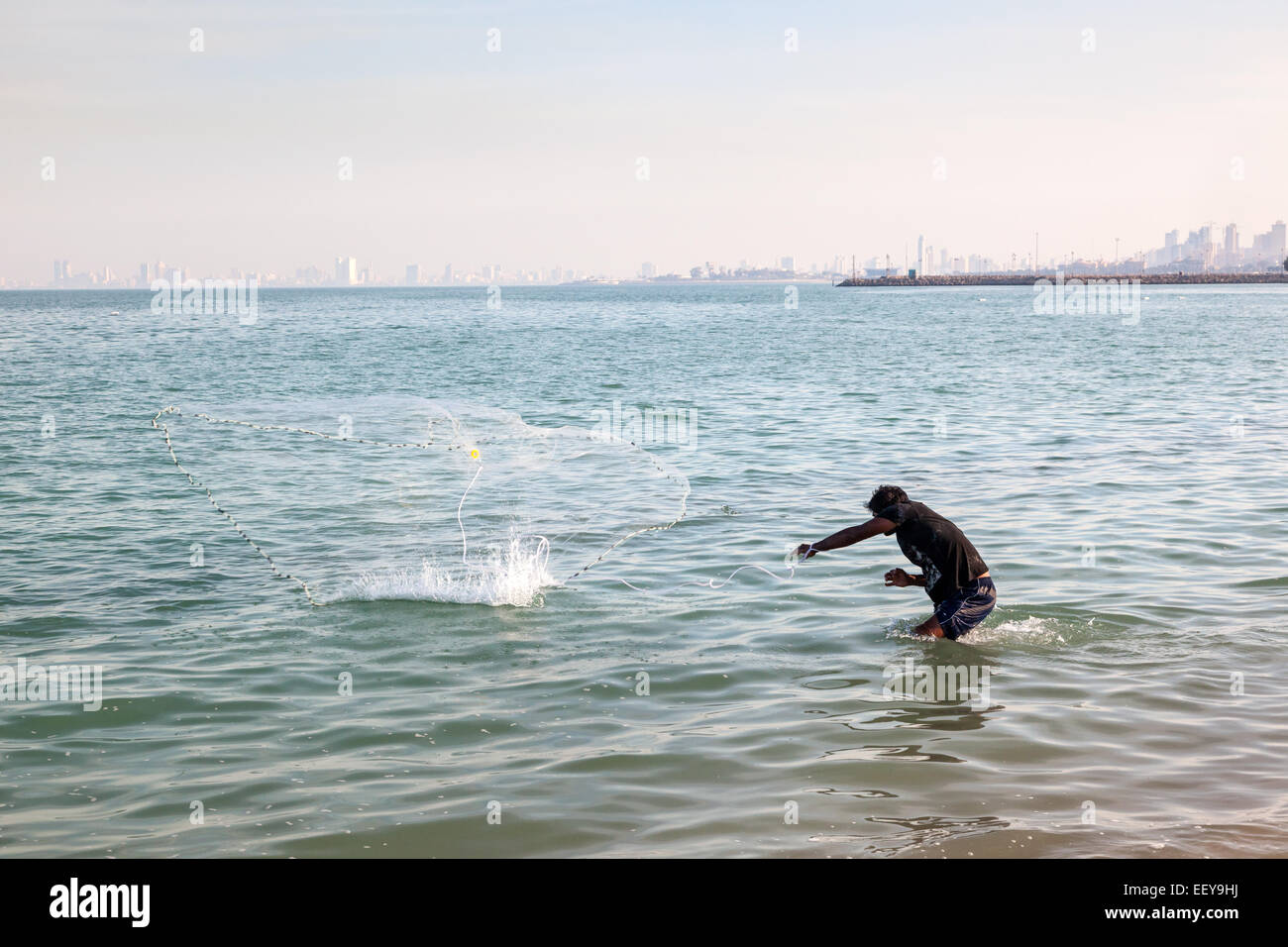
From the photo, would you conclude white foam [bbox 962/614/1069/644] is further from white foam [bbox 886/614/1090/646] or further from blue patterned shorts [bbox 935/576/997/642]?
blue patterned shorts [bbox 935/576/997/642]

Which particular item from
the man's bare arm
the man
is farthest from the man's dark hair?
the man's bare arm

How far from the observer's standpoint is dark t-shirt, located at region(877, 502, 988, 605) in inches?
389

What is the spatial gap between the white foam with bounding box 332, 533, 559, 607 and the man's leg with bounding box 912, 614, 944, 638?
399 cm

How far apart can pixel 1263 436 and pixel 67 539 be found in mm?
22534

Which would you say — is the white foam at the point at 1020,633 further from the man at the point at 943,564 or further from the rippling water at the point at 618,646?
the man at the point at 943,564

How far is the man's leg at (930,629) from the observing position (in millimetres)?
10117

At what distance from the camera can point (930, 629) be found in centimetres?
1016

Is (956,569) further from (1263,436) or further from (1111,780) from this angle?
(1263,436)

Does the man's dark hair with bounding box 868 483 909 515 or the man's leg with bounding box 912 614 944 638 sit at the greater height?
the man's dark hair with bounding box 868 483 909 515

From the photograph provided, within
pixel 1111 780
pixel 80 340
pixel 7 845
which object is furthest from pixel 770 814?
pixel 80 340

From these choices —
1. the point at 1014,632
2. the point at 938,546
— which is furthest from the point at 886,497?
the point at 1014,632

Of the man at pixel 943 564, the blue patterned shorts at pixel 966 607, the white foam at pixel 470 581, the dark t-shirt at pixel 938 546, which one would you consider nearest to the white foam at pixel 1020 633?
the blue patterned shorts at pixel 966 607

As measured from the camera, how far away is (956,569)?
9930mm

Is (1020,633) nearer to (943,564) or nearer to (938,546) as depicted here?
(943,564)
